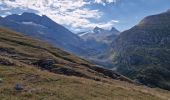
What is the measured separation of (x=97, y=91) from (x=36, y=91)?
31.5 feet

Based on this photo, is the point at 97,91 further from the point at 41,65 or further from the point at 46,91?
the point at 41,65

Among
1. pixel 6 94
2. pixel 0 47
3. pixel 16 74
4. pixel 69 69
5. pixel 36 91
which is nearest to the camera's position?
pixel 6 94

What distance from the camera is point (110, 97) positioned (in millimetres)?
42625

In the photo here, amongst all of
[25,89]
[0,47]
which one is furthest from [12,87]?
[0,47]

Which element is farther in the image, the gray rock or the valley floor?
the gray rock

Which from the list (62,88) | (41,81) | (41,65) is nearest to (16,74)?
(41,81)

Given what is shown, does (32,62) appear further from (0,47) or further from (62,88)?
(62,88)

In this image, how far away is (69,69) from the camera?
248ft

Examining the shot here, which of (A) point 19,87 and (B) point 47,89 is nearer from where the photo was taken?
(A) point 19,87

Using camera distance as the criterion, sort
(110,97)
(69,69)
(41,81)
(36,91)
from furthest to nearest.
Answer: (69,69)
(41,81)
(110,97)
(36,91)

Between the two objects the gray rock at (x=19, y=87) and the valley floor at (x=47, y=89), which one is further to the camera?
the gray rock at (x=19, y=87)

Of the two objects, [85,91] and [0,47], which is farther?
[0,47]

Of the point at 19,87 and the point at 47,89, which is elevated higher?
the point at 19,87

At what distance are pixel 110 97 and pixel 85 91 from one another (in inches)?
129
